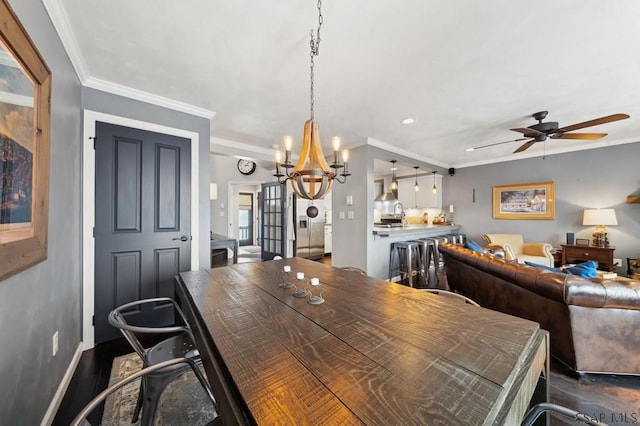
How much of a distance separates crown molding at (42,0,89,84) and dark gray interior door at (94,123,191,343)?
18.8 inches

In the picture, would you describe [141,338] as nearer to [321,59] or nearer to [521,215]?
[321,59]

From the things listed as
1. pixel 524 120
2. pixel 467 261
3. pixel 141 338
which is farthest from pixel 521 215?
pixel 141 338

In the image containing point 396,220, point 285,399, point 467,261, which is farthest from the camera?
point 396,220

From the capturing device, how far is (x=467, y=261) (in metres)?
2.87

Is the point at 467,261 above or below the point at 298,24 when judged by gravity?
below

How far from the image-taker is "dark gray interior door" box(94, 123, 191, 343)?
2.29 meters

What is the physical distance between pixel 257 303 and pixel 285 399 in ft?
2.45

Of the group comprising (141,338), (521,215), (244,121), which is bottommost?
(141,338)

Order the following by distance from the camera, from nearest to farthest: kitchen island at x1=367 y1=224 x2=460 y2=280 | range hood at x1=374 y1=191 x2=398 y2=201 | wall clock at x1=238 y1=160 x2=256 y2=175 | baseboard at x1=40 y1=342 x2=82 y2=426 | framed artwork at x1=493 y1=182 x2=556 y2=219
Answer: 1. baseboard at x1=40 y1=342 x2=82 y2=426
2. kitchen island at x1=367 y1=224 x2=460 y2=280
3. framed artwork at x1=493 y1=182 x2=556 y2=219
4. range hood at x1=374 y1=191 x2=398 y2=201
5. wall clock at x1=238 y1=160 x2=256 y2=175

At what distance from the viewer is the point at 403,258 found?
4316 mm

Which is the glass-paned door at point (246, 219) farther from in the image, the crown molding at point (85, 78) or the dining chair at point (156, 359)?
the dining chair at point (156, 359)

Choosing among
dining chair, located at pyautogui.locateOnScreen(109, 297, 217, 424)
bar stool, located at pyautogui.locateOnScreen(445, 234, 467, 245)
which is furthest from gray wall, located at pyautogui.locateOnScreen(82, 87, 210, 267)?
bar stool, located at pyautogui.locateOnScreen(445, 234, 467, 245)

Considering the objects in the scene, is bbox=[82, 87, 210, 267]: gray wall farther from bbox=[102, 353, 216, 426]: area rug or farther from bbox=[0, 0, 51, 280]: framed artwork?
bbox=[102, 353, 216, 426]: area rug

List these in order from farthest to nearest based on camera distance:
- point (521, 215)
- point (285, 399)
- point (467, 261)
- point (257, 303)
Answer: point (521, 215) → point (467, 261) → point (257, 303) → point (285, 399)
